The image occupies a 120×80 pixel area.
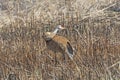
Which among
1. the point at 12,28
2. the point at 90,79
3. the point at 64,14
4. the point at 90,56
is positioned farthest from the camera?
the point at 64,14

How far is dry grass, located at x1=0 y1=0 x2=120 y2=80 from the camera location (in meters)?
4.91

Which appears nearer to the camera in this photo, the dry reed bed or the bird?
the dry reed bed

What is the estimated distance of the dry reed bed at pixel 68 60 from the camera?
4891 millimetres

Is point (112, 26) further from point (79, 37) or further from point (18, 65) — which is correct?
point (18, 65)

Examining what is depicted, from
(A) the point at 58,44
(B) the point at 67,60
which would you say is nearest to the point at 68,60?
(B) the point at 67,60

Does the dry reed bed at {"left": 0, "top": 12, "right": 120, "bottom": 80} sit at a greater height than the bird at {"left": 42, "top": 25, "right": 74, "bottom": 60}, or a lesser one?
lesser

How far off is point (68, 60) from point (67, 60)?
1 cm

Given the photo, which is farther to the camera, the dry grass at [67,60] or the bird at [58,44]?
the bird at [58,44]

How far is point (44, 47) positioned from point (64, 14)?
6.80ft

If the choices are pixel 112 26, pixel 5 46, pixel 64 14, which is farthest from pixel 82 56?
pixel 64 14

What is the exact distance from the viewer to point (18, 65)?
18.1 ft

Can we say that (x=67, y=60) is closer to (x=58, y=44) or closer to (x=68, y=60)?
(x=68, y=60)

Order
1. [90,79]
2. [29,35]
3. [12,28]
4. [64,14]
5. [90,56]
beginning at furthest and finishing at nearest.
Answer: [64,14] < [12,28] < [29,35] < [90,56] < [90,79]

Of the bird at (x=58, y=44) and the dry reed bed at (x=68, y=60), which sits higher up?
the bird at (x=58, y=44)
